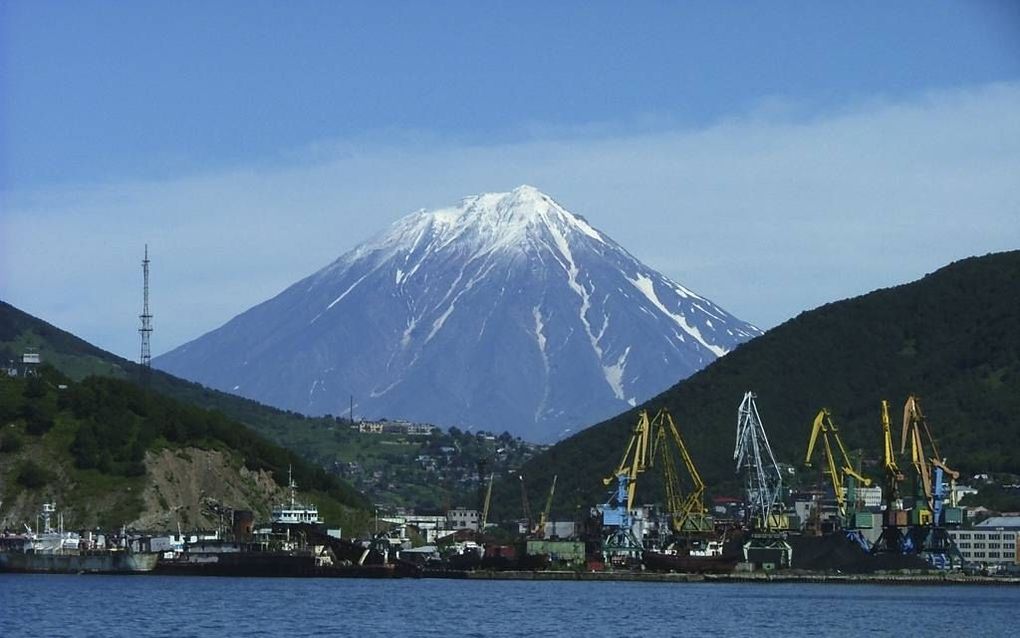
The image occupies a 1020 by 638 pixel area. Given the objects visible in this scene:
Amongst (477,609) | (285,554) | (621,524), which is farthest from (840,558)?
(477,609)

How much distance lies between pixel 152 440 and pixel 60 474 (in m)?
10.5

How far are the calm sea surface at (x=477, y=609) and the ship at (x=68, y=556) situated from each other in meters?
4.68

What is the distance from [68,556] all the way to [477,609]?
48.9m

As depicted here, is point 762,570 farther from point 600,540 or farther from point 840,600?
point 840,600

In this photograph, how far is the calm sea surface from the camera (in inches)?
3605

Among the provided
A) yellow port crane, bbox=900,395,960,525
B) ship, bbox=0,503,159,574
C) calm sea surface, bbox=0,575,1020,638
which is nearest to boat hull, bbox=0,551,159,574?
ship, bbox=0,503,159,574

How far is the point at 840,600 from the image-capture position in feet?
402

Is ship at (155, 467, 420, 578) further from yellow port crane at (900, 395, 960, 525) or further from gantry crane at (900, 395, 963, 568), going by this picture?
yellow port crane at (900, 395, 960, 525)

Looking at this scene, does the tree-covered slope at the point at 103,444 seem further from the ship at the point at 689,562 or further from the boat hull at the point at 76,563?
→ the ship at the point at 689,562

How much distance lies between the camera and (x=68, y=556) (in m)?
A: 147

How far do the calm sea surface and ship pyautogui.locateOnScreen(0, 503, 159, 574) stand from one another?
4683 millimetres

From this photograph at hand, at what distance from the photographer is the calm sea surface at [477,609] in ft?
300

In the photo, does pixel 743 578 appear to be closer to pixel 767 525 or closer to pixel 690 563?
pixel 690 563

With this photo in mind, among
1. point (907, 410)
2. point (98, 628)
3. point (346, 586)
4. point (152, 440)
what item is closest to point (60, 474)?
point (152, 440)
